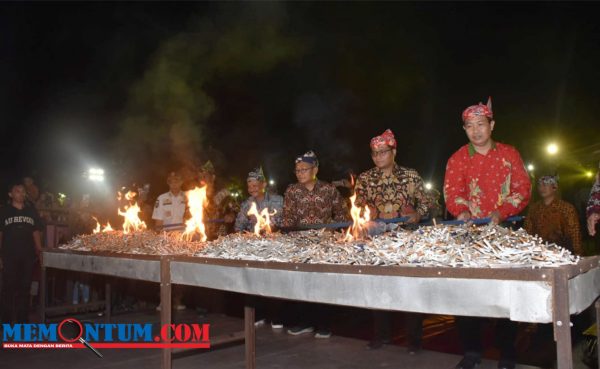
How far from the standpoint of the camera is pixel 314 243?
11.6 feet

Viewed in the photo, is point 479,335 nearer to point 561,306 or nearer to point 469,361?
point 469,361

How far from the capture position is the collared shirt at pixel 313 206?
5.55 meters

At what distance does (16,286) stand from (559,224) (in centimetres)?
773

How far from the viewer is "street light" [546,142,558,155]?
10727mm

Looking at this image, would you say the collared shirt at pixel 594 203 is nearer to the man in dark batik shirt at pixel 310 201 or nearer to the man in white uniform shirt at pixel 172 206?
the man in dark batik shirt at pixel 310 201

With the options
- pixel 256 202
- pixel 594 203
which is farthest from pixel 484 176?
pixel 256 202

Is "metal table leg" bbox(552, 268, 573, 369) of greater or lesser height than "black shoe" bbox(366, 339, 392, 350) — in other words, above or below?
above

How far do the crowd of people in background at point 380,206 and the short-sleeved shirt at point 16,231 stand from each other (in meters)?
0.01

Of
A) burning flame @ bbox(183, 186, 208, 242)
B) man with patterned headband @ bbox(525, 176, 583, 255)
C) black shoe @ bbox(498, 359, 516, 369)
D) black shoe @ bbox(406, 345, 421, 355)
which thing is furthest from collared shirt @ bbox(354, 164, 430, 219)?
man with patterned headband @ bbox(525, 176, 583, 255)

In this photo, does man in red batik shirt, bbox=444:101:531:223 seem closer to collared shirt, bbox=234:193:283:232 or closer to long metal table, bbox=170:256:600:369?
long metal table, bbox=170:256:600:369

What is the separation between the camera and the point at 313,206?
18.3 feet

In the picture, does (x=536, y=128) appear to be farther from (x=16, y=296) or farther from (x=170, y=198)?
(x=16, y=296)

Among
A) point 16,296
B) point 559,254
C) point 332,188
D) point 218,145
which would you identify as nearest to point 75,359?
point 16,296

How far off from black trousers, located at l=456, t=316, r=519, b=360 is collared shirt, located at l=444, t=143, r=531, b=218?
3.24 feet
